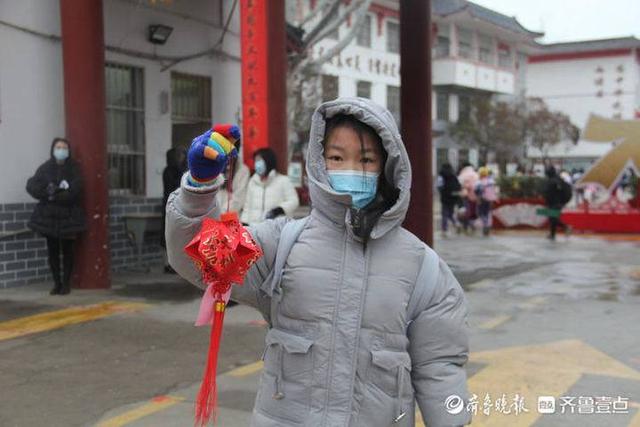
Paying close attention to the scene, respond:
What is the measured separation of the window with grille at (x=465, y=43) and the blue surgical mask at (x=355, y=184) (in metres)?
38.9

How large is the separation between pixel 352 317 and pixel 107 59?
8.98 meters

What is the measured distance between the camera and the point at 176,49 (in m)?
11.7

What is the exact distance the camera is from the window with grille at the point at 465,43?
39.9m

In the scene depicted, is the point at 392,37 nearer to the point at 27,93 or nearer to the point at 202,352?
the point at 27,93

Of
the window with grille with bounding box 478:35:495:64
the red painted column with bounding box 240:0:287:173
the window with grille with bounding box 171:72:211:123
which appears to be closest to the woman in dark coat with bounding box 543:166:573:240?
the window with grille with bounding box 171:72:211:123

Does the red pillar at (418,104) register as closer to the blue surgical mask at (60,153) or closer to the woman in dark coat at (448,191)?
the blue surgical mask at (60,153)

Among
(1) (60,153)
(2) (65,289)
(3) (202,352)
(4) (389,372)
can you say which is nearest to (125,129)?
(1) (60,153)

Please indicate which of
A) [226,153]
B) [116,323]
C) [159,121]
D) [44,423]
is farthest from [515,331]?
[159,121]

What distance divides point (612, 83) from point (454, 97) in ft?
58.3

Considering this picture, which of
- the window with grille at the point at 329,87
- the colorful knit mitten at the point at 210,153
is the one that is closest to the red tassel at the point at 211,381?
the colorful knit mitten at the point at 210,153

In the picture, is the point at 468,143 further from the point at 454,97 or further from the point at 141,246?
the point at 141,246

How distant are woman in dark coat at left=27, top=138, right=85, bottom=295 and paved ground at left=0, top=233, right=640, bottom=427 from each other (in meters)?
0.50

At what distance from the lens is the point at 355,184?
245cm

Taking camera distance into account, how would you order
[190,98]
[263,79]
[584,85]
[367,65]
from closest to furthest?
[263,79], [190,98], [367,65], [584,85]
